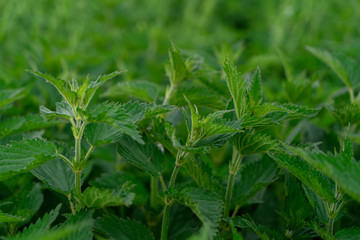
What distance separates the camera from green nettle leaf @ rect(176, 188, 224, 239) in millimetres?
604

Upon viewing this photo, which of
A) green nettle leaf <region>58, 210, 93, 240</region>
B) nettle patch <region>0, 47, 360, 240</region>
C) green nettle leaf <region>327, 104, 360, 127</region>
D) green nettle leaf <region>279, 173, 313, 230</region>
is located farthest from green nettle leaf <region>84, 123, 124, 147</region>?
green nettle leaf <region>327, 104, 360, 127</region>

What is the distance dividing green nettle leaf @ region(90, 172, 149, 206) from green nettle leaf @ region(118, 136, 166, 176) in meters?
0.09

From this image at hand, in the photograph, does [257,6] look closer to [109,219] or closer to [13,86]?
[13,86]

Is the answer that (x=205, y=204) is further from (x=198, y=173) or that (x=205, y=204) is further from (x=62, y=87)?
(x=62, y=87)

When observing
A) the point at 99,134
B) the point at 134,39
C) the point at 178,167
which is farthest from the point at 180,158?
the point at 134,39

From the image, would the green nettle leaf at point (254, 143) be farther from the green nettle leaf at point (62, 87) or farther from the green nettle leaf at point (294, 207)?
the green nettle leaf at point (62, 87)

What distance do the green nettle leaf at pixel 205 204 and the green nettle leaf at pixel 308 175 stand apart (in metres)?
0.12

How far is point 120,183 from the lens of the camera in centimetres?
84

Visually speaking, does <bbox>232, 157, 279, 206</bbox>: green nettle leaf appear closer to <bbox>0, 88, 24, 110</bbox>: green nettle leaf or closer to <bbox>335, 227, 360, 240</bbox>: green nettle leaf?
<bbox>335, 227, 360, 240</bbox>: green nettle leaf

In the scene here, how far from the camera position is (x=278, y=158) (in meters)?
0.64

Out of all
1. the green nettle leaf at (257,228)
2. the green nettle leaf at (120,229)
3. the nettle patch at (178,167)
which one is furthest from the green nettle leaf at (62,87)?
the green nettle leaf at (257,228)

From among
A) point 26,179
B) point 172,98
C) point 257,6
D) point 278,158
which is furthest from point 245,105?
point 257,6

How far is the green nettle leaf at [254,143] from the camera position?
2.16ft

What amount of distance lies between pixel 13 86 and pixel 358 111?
799 mm
